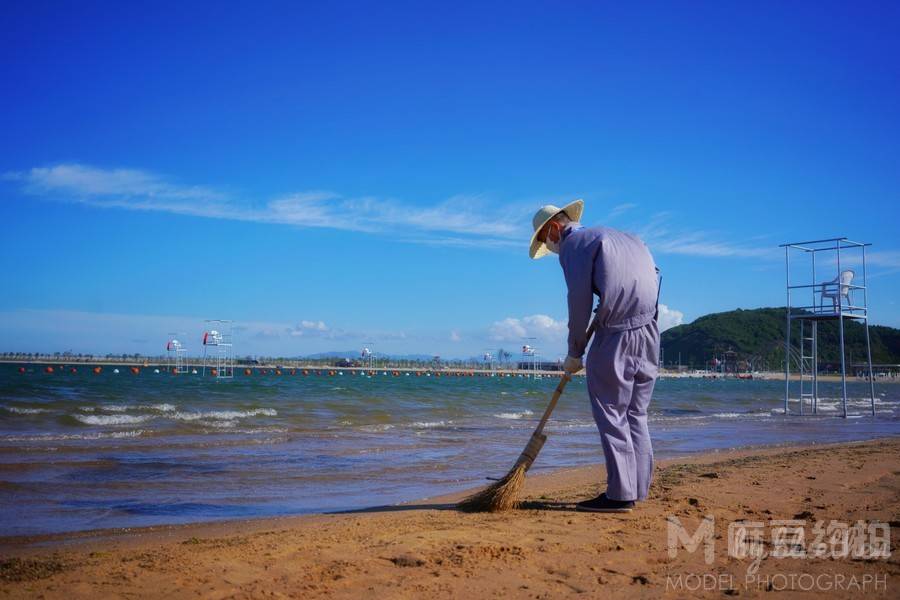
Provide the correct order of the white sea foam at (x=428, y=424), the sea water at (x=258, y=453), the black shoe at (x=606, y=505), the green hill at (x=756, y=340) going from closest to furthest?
the black shoe at (x=606, y=505) < the sea water at (x=258, y=453) < the white sea foam at (x=428, y=424) < the green hill at (x=756, y=340)

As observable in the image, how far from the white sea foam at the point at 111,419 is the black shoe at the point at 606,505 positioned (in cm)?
1236

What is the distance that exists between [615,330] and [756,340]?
553 feet

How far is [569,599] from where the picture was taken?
283 centimetres

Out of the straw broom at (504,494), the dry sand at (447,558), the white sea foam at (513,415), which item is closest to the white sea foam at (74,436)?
the dry sand at (447,558)

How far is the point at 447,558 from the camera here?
3.34 metres

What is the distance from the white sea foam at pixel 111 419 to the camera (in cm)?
1476

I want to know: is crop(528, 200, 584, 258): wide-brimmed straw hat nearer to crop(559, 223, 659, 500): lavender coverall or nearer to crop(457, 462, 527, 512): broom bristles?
crop(559, 223, 659, 500): lavender coverall

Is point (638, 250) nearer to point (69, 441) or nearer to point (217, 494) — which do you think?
point (217, 494)

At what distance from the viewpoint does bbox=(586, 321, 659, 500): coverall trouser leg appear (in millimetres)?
4324

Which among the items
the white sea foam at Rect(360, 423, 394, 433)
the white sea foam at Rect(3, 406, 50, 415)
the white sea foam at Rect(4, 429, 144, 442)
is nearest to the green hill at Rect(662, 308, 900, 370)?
the white sea foam at Rect(360, 423, 394, 433)

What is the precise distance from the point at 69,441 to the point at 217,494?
17.5 ft

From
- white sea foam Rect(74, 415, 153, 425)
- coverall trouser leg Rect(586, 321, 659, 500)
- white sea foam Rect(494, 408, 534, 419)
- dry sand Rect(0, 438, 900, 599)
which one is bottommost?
white sea foam Rect(494, 408, 534, 419)

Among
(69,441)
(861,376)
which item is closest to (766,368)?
(861,376)

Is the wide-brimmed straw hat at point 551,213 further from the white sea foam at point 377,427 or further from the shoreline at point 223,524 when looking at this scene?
the white sea foam at point 377,427
